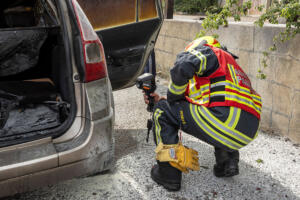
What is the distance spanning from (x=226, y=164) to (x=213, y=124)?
499 mm

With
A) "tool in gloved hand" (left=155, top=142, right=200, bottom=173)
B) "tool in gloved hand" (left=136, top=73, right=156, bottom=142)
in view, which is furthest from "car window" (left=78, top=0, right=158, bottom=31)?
"tool in gloved hand" (left=155, top=142, right=200, bottom=173)

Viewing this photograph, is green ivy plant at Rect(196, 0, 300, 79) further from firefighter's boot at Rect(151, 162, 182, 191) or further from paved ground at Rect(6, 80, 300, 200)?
firefighter's boot at Rect(151, 162, 182, 191)

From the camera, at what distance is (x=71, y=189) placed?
2.46 meters

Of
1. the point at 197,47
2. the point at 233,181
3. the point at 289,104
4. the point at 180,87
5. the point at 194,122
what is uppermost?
the point at 197,47

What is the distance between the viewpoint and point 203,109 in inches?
91.2

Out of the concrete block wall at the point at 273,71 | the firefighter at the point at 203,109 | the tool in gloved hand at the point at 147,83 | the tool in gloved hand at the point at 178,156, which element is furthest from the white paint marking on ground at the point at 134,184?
the concrete block wall at the point at 273,71

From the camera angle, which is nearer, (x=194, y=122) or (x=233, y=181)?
(x=194, y=122)

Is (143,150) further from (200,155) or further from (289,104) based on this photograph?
(289,104)

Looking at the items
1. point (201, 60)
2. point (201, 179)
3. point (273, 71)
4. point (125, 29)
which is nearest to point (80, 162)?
point (201, 60)

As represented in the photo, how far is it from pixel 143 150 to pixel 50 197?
1051mm

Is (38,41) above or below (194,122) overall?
above

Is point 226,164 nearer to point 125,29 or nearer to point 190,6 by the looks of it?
point 125,29

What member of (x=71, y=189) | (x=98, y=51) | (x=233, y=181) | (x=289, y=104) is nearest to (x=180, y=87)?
(x=98, y=51)

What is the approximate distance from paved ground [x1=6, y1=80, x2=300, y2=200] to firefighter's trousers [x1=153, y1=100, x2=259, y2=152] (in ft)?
1.28
